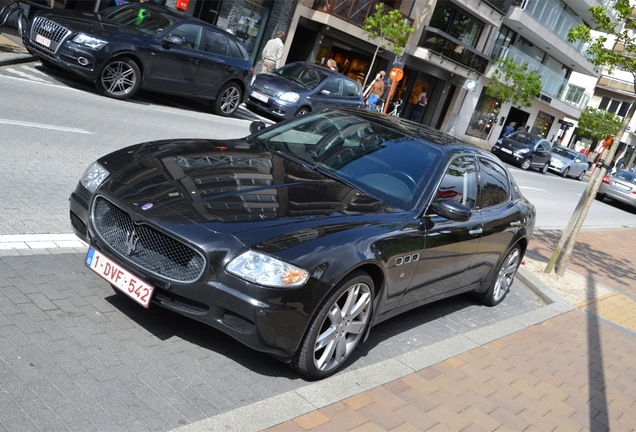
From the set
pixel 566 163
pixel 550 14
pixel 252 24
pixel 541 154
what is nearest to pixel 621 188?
pixel 541 154

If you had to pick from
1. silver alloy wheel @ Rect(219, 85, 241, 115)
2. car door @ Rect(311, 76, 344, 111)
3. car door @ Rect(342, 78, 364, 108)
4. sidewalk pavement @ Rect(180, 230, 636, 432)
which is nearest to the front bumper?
sidewalk pavement @ Rect(180, 230, 636, 432)

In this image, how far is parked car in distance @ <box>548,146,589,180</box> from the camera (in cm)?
3722

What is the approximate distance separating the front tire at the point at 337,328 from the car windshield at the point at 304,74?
14134 millimetres

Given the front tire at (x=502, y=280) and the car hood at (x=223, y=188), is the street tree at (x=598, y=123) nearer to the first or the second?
the front tire at (x=502, y=280)

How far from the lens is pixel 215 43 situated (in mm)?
14867

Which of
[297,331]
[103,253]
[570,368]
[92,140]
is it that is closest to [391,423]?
[297,331]

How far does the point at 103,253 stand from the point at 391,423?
2056mm

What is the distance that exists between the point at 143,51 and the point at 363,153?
8.71 metres

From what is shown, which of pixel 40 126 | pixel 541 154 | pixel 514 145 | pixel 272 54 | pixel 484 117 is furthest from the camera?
pixel 484 117

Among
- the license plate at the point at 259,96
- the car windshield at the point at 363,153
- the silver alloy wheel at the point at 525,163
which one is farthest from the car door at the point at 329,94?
the silver alloy wheel at the point at 525,163

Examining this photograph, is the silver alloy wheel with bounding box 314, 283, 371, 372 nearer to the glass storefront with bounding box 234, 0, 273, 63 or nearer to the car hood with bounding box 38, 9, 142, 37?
the car hood with bounding box 38, 9, 142, 37

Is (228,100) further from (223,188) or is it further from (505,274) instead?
(223,188)

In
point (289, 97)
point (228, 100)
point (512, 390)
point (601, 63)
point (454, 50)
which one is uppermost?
point (454, 50)

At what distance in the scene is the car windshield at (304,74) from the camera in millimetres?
18400
